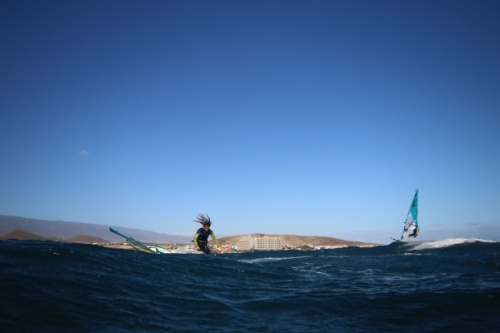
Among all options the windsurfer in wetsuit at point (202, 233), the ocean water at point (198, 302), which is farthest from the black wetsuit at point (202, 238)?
the ocean water at point (198, 302)

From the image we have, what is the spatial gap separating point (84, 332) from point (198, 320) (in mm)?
2207

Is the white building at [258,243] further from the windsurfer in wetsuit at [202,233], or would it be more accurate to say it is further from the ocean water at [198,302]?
the ocean water at [198,302]

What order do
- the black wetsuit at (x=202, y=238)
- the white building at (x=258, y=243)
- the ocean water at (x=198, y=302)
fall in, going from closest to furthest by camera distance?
the ocean water at (x=198, y=302) < the black wetsuit at (x=202, y=238) < the white building at (x=258, y=243)

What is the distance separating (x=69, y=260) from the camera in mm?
9219

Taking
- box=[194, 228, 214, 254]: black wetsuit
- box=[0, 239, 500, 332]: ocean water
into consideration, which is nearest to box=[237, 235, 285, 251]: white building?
box=[194, 228, 214, 254]: black wetsuit

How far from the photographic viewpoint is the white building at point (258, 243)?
146 metres

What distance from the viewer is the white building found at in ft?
481

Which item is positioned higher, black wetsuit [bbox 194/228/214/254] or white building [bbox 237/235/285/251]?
black wetsuit [bbox 194/228/214/254]

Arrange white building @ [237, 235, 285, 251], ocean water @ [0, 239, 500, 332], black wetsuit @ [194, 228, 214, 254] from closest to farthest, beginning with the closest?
ocean water @ [0, 239, 500, 332] → black wetsuit @ [194, 228, 214, 254] → white building @ [237, 235, 285, 251]

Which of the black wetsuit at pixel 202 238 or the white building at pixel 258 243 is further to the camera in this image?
the white building at pixel 258 243

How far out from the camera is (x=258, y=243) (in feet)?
486

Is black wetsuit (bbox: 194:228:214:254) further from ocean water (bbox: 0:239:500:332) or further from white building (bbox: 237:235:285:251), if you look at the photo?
white building (bbox: 237:235:285:251)

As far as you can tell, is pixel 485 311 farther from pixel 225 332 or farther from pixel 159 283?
pixel 159 283

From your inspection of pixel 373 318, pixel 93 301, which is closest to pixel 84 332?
pixel 93 301
